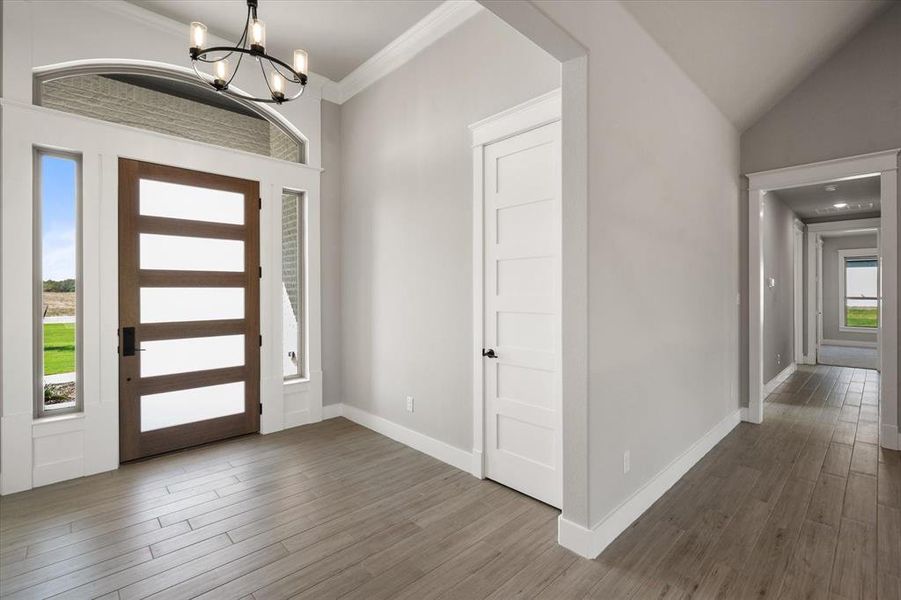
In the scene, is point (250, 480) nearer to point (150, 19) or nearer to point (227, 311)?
point (227, 311)

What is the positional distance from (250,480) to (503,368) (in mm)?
2039

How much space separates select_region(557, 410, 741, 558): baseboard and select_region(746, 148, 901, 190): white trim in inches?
106

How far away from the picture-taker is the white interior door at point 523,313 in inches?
106

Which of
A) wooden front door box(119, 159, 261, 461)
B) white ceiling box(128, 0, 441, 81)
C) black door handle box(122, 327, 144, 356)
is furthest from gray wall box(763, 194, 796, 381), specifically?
black door handle box(122, 327, 144, 356)

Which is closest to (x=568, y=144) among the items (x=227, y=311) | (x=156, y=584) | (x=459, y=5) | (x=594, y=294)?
(x=594, y=294)

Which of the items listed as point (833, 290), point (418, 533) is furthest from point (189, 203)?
point (833, 290)

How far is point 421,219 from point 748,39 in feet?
9.14

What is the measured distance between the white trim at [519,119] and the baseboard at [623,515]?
2.37m

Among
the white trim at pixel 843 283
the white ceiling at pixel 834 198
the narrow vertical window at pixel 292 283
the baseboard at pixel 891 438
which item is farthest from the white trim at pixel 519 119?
the white trim at pixel 843 283

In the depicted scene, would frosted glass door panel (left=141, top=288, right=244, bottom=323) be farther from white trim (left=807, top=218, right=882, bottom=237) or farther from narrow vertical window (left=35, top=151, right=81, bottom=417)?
white trim (left=807, top=218, right=882, bottom=237)

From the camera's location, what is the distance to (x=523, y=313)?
2.89 meters

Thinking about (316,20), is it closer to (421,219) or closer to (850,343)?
(421,219)

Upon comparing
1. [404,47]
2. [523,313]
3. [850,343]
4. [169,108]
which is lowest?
[850,343]

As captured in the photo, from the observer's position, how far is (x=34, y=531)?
2.44 meters
